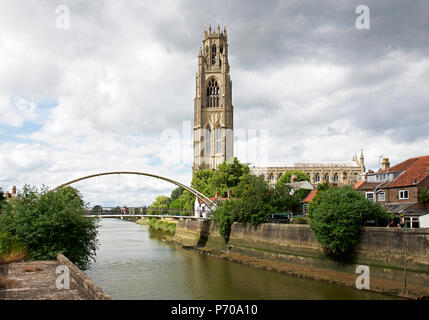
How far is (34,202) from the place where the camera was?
23.8m

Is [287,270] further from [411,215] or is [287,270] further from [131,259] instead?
[131,259]

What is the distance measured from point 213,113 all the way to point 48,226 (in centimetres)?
9247

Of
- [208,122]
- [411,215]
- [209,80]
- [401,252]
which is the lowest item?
[401,252]

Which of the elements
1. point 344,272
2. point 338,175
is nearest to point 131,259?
point 344,272

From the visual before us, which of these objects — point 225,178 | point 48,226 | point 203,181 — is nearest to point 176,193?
→ point 203,181

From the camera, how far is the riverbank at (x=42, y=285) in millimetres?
12742

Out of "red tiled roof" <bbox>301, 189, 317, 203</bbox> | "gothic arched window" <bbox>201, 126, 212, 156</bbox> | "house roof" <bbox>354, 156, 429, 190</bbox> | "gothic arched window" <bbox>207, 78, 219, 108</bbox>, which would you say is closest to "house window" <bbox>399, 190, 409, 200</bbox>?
"house roof" <bbox>354, 156, 429, 190</bbox>

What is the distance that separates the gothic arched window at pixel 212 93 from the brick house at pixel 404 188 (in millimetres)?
79312

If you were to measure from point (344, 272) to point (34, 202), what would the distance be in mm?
20168

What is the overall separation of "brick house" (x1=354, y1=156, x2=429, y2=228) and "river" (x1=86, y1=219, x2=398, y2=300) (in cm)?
980

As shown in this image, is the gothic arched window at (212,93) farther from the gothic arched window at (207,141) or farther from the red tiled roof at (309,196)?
the red tiled roof at (309,196)

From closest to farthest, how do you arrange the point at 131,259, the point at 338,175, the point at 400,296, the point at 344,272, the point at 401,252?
the point at 400,296 → the point at 401,252 → the point at 344,272 → the point at 131,259 → the point at 338,175

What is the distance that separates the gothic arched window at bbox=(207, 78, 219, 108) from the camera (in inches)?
4537

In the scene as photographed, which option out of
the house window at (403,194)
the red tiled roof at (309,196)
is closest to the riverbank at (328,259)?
the house window at (403,194)
